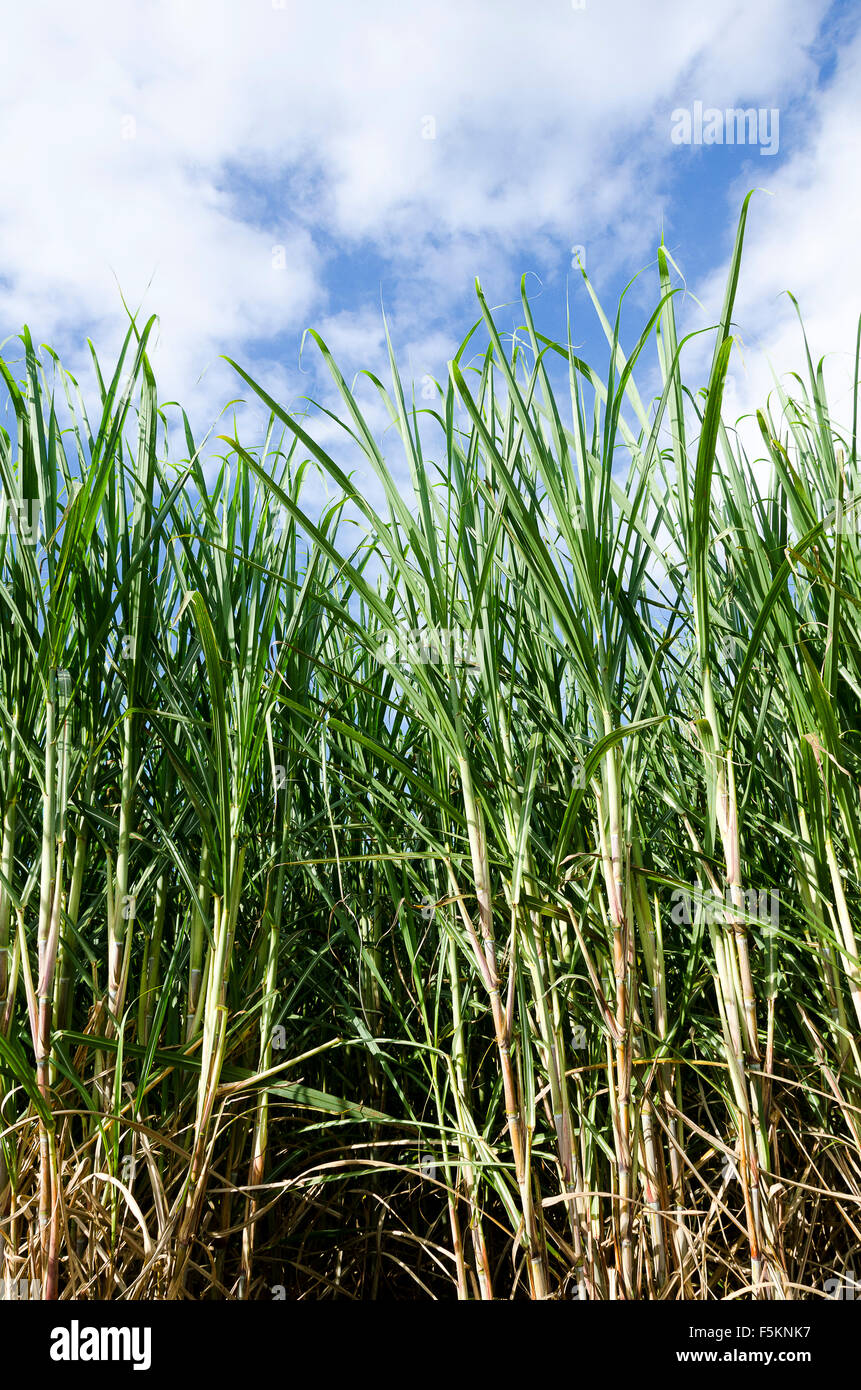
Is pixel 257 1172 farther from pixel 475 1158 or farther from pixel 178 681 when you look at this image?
pixel 178 681

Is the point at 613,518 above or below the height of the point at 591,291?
below

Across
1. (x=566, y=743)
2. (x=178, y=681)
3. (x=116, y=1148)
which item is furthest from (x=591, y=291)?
(x=116, y=1148)

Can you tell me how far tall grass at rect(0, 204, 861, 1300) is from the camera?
0.80 m

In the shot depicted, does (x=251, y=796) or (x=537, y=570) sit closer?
(x=537, y=570)

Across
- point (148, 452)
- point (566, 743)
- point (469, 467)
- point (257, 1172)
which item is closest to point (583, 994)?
point (566, 743)

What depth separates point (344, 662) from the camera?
131cm

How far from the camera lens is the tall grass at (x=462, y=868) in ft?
Answer: 2.62

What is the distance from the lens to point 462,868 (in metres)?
0.93

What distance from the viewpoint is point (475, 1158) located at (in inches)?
34.5

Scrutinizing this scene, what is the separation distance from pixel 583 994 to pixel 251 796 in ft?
1.64
